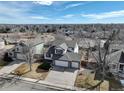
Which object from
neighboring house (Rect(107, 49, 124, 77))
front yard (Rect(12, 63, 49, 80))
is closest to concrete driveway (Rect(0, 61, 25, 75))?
front yard (Rect(12, 63, 49, 80))

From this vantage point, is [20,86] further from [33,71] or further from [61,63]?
[61,63]

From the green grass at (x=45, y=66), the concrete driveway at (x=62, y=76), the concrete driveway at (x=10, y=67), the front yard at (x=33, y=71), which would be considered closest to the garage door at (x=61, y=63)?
the concrete driveway at (x=62, y=76)

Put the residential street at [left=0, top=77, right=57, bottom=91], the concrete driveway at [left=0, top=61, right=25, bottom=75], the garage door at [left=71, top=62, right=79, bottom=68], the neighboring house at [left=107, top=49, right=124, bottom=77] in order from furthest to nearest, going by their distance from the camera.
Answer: the garage door at [left=71, top=62, right=79, bottom=68], the concrete driveway at [left=0, top=61, right=25, bottom=75], the neighboring house at [left=107, top=49, right=124, bottom=77], the residential street at [left=0, top=77, right=57, bottom=91]

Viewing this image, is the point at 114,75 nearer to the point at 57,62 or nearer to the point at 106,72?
the point at 106,72

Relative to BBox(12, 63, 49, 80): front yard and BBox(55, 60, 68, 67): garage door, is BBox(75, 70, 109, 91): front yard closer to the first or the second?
BBox(55, 60, 68, 67): garage door

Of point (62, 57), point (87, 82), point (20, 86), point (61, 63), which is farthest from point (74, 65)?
point (20, 86)

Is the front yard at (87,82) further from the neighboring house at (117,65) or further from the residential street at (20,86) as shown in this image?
the residential street at (20,86)
